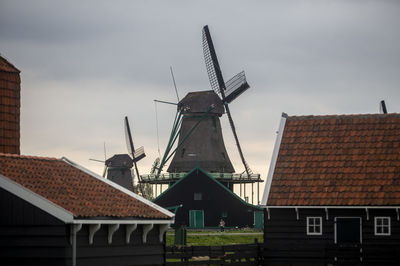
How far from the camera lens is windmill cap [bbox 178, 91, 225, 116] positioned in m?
69.6

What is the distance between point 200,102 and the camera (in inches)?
2741

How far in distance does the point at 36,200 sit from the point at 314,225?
1338 cm

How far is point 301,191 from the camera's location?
110ft

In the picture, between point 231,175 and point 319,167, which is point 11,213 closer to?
point 319,167

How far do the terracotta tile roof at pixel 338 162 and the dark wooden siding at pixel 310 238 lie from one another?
529mm

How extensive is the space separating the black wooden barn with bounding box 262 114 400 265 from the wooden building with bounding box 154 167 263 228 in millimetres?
32086

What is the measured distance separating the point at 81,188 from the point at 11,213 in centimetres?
259

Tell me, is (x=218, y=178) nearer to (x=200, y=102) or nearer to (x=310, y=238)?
(x=200, y=102)

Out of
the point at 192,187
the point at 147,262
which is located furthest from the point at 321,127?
the point at 192,187

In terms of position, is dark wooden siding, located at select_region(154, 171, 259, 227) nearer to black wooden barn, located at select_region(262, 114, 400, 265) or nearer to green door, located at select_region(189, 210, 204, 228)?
green door, located at select_region(189, 210, 204, 228)

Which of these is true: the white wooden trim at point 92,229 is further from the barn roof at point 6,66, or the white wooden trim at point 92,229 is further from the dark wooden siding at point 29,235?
the barn roof at point 6,66

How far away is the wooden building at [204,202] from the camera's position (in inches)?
2638

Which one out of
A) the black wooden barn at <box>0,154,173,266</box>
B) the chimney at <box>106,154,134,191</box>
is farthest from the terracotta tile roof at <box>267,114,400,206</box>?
the chimney at <box>106,154,134,191</box>

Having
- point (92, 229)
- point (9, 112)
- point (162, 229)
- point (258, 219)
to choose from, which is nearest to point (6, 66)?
point (9, 112)
